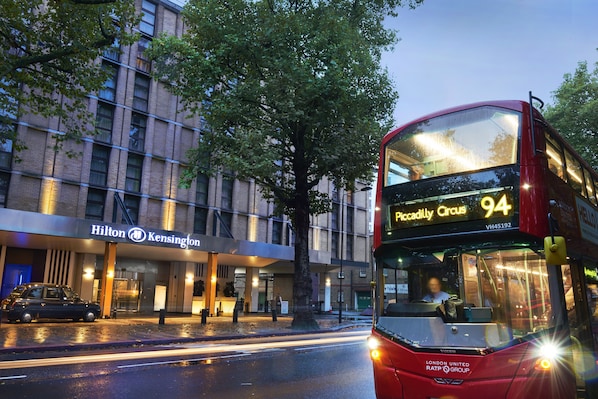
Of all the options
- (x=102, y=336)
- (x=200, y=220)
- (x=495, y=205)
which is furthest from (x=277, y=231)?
(x=495, y=205)

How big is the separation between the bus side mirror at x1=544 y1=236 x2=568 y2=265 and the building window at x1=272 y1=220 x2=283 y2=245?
32656 millimetres

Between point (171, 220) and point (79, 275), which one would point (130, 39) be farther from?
point (79, 275)

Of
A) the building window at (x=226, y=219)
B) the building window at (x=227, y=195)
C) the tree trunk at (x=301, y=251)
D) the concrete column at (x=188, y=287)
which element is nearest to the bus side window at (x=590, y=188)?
the tree trunk at (x=301, y=251)

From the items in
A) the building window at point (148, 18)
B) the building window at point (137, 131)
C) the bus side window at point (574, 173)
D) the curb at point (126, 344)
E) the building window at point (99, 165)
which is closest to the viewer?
the bus side window at point (574, 173)

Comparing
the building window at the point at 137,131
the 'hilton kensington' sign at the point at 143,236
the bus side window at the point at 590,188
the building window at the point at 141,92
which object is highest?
the building window at the point at 141,92

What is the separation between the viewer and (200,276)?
116 feet

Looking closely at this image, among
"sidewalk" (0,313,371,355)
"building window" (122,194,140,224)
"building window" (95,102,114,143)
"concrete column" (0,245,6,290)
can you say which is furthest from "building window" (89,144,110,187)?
"sidewalk" (0,313,371,355)

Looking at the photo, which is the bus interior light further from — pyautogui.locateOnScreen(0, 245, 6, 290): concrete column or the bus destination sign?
pyautogui.locateOnScreen(0, 245, 6, 290): concrete column

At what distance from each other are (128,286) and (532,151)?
30512mm

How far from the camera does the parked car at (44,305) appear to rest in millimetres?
21516

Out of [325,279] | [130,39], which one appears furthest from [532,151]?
[325,279]

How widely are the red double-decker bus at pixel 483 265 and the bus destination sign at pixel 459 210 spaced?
14 mm

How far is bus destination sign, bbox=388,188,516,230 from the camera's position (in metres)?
5.90

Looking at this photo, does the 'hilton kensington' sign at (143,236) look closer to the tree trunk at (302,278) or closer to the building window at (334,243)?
the tree trunk at (302,278)
